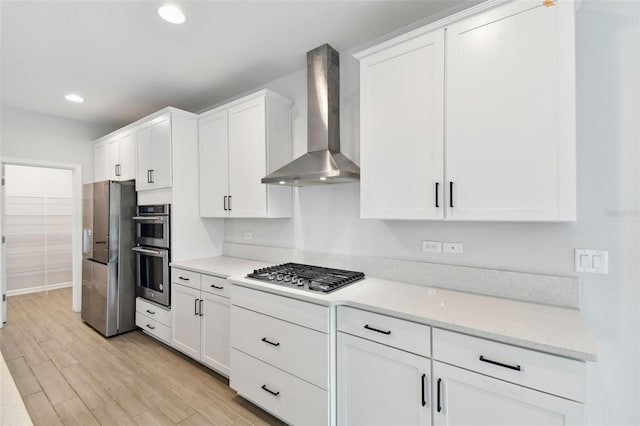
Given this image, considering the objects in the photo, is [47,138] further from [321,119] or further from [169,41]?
[321,119]

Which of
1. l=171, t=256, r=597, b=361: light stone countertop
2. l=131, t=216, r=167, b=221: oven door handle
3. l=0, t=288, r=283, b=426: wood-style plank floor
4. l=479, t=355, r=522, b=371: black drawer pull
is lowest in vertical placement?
l=0, t=288, r=283, b=426: wood-style plank floor

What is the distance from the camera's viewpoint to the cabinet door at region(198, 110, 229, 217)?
9.77 ft

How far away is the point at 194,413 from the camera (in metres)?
2.11

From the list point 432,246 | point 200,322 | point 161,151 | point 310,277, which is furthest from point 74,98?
point 432,246

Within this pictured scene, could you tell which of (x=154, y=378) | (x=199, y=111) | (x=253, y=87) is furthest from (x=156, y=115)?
(x=154, y=378)

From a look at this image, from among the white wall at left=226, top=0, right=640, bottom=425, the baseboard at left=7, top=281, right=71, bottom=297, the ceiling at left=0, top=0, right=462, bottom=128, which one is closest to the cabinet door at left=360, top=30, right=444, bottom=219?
the ceiling at left=0, top=0, right=462, bottom=128

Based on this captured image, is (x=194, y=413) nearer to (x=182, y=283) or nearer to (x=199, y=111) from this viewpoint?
(x=182, y=283)

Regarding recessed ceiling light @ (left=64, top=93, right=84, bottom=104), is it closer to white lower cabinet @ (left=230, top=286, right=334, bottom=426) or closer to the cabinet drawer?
white lower cabinet @ (left=230, top=286, right=334, bottom=426)

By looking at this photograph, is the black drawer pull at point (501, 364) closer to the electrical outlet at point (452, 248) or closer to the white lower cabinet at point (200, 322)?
the electrical outlet at point (452, 248)

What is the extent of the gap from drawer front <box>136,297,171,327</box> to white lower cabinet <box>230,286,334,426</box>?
3.92 feet

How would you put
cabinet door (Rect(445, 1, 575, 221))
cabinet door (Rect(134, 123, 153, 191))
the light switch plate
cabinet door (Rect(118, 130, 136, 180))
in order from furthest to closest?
cabinet door (Rect(118, 130, 136, 180)), cabinet door (Rect(134, 123, 153, 191)), the light switch plate, cabinet door (Rect(445, 1, 575, 221))

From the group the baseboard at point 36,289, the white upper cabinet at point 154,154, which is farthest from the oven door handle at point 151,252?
the baseboard at point 36,289

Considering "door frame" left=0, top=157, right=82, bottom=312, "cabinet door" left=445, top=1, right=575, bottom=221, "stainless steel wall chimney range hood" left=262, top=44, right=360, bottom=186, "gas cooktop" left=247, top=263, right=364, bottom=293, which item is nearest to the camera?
"cabinet door" left=445, top=1, right=575, bottom=221

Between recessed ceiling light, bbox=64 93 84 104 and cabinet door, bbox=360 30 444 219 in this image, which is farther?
recessed ceiling light, bbox=64 93 84 104
